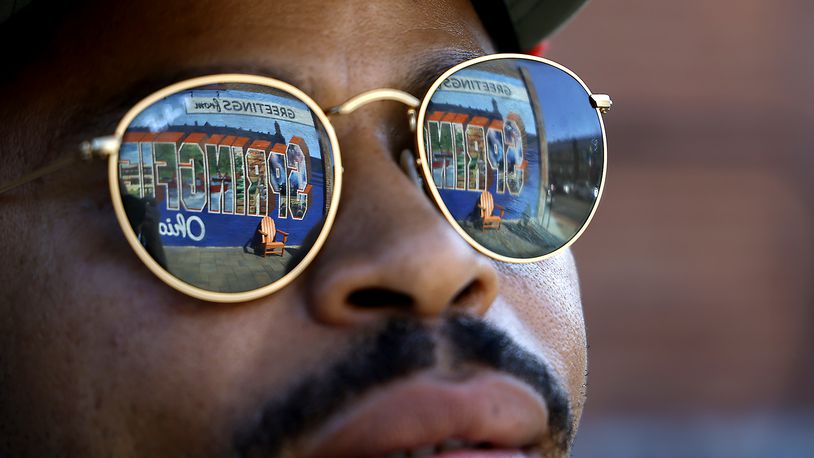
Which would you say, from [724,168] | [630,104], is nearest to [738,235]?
[724,168]

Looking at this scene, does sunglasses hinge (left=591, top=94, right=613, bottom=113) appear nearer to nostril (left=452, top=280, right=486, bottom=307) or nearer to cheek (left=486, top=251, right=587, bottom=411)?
cheek (left=486, top=251, right=587, bottom=411)

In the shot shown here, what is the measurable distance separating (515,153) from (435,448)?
524 mm

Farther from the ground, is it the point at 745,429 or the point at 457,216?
the point at 457,216

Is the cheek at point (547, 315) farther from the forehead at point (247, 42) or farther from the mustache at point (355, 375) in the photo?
the forehead at point (247, 42)

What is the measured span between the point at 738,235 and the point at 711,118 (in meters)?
0.75

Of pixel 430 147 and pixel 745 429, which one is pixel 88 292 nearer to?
pixel 430 147

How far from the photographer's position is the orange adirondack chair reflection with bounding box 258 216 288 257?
1.47m

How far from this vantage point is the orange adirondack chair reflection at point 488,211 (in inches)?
64.4

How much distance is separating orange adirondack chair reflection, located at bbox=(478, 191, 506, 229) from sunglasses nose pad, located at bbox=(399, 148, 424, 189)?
0.11m

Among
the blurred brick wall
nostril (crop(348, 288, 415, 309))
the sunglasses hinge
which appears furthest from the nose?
the blurred brick wall

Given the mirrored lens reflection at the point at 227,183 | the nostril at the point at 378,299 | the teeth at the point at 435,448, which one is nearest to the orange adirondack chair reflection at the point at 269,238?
the mirrored lens reflection at the point at 227,183

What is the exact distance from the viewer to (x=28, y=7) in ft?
5.36

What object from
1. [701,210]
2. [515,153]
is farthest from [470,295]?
[701,210]

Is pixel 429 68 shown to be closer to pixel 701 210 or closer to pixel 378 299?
pixel 378 299
